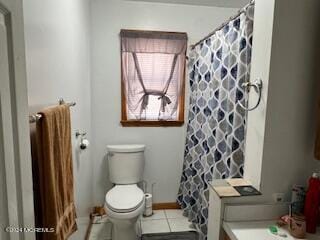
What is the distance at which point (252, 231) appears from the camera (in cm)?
117

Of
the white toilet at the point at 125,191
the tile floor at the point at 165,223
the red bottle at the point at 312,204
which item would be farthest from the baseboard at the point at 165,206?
the red bottle at the point at 312,204

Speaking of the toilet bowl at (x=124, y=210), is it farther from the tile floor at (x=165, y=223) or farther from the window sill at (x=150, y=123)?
the window sill at (x=150, y=123)

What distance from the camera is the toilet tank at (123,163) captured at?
2.48 metres

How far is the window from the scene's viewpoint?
251cm

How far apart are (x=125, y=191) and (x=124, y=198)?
148mm

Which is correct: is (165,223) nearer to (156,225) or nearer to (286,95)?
(156,225)

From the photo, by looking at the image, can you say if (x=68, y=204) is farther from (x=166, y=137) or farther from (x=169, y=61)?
(x=169, y=61)

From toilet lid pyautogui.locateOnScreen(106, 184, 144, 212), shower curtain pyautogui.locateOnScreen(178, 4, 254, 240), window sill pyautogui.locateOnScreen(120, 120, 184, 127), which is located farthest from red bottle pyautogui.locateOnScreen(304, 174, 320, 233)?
window sill pyautogui.locateOnScreen(120, 120, 184, 127)

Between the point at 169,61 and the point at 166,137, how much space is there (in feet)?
2.75

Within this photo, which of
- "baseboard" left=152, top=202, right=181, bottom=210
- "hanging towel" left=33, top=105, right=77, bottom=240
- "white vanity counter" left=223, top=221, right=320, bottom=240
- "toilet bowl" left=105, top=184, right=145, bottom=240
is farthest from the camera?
"baseboard" left=152, top=202, right=181, bottom=210

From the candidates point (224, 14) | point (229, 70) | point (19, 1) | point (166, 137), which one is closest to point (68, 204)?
point (19, 1)

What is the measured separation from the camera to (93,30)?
A: 246 cm

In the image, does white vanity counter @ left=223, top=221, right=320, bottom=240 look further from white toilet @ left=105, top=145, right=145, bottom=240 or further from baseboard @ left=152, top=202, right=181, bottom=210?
baseboard @ left=152, top=202, right=181, bottom=210

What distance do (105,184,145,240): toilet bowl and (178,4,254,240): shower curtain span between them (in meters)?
0.56
